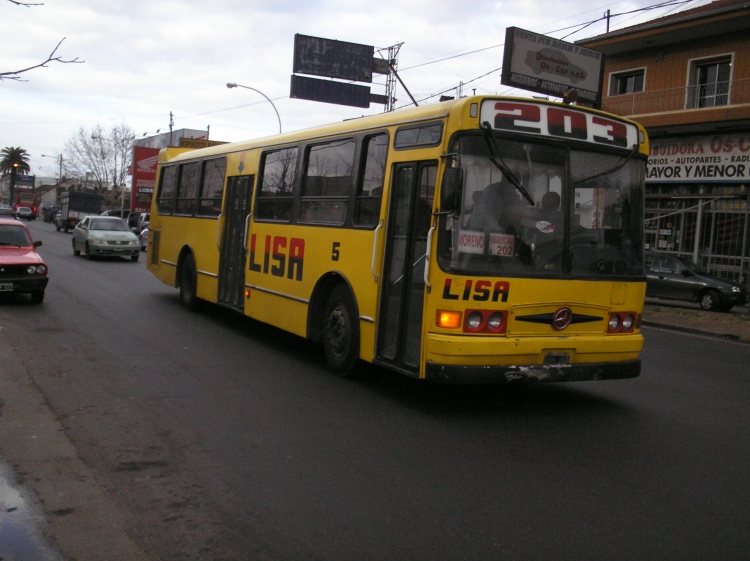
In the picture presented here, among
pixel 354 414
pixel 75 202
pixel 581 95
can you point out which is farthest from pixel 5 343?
pixel 75 202

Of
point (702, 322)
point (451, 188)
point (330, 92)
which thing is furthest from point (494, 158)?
point (330, 92)

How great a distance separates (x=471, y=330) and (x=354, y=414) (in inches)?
53.4

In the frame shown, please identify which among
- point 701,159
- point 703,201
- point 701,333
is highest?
point 701,159

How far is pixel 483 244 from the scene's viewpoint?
6.71 metres

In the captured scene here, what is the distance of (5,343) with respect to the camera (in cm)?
990

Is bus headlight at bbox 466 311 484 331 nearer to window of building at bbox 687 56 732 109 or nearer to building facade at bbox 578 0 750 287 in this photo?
building facade at bbox 578 0 750 287

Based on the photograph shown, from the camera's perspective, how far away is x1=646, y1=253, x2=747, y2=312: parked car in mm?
A: 19688

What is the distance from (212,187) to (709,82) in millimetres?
18903

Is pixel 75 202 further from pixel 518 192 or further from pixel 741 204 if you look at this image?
pixel 518 192

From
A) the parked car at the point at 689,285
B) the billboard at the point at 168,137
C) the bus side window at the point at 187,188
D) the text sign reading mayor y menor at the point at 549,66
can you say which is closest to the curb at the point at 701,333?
the parked car at the point at 689,285

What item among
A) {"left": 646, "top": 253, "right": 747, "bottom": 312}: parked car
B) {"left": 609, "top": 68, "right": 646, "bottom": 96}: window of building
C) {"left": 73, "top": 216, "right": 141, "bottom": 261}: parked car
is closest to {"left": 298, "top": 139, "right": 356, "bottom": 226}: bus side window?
{"left": 646, "top": 253, "right": 747, "bottom": 312}: parked car

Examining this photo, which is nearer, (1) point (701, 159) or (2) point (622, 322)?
(2) point (622, 322)

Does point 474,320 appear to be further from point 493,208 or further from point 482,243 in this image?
point 493,208

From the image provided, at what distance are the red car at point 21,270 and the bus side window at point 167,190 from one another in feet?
8.31
